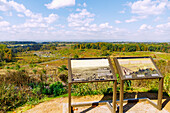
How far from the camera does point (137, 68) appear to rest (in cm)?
461

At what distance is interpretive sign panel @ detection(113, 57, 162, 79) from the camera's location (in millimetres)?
4339

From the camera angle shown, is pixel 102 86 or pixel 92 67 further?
pixel 102 86

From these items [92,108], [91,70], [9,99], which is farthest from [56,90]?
[91,70]

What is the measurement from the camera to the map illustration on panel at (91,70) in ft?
13.5

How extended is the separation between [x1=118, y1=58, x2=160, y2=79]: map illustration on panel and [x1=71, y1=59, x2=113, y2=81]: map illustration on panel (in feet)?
1.83

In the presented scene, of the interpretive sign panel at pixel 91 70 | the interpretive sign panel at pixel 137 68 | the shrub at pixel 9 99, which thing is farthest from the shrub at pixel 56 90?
the interpretive sign panel at pixel 137 68

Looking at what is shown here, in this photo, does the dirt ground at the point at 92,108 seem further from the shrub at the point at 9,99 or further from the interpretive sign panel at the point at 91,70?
the interpretive sign panel at the point at 91,70

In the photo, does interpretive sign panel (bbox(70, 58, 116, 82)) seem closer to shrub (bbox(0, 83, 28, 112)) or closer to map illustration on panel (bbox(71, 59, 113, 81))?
map illustration on panel (bbox(71, 59, 113, 81))

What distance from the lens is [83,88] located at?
6.38m

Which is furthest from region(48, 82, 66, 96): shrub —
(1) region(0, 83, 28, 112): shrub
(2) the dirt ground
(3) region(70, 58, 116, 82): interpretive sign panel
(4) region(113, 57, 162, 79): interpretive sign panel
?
(4) region(113, 57, 162, 79): interpretive sign panel

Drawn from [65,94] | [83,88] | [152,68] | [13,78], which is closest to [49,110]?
[65,94]

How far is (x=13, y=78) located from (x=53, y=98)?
2819 mm

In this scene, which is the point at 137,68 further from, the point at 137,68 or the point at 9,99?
the point at 9,99

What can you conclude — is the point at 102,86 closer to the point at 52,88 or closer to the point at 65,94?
the point at 65,94
